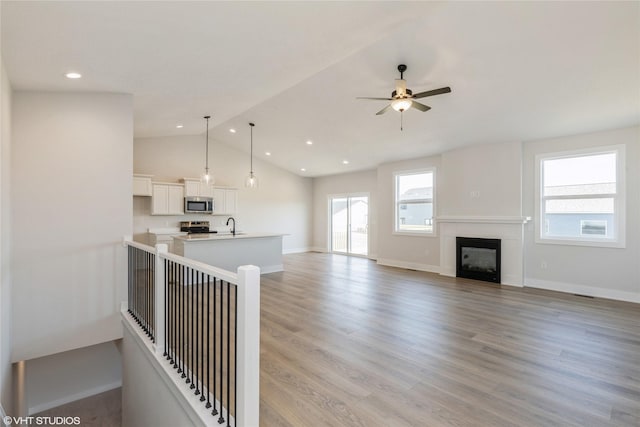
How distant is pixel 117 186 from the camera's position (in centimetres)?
367

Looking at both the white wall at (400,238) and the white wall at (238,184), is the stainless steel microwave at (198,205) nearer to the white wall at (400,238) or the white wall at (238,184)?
the white wall at (238,184)

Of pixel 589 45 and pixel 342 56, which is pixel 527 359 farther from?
pixel 342 56

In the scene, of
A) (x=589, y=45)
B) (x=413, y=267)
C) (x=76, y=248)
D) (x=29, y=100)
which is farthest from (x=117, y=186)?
(x=413, y=267)

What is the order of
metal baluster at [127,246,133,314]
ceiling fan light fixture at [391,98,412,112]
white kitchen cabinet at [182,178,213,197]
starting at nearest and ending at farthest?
ceiling fan light fixture at [391,98,412,112]
metal baluster at [127,246,133,314]
white kitchen cabinet at [182,178,213,197]

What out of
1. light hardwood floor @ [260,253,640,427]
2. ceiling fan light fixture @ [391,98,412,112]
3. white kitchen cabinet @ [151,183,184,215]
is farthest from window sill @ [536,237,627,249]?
white kitchen cabinet @ [151,183,184,215]

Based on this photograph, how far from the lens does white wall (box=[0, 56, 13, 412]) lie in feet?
8.77

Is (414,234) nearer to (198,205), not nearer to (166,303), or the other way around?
(198,205)

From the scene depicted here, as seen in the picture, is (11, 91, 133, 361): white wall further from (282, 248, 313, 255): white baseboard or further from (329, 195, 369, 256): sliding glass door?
(329, 195, 369, 256): sliding glass door

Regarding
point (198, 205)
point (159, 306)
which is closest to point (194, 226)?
point (198, 205)

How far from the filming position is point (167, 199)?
23.5 feet

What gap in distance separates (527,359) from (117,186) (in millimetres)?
4749

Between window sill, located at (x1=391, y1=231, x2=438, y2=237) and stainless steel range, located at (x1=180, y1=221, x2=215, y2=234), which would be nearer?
window sill, located at (x1=391, y1=231, x2=438, y2=237)

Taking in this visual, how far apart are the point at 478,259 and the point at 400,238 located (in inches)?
78.9

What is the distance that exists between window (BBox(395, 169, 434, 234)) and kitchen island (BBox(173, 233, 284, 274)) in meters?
3.22
